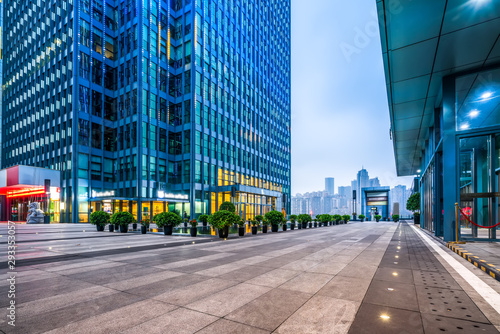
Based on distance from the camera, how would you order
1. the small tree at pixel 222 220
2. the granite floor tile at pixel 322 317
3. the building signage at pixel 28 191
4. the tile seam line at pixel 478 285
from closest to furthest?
1. the granite floor tile at pixel 322 317
2. the tile seam line at pixel 478 285
3. the small tree at pixel 222 220
4. the building signage at pixel 28 191

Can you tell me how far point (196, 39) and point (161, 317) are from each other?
1894 inches

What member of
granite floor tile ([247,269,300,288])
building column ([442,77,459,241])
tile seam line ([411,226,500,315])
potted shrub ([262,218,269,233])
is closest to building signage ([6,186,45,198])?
potted shrub ([262,218,269,233])

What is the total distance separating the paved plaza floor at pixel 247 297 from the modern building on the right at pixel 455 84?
6708mm

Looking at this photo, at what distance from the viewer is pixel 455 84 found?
1415 cm

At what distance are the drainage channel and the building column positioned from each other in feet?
24.6

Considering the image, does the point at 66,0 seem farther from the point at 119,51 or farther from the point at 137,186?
the point at 137,186

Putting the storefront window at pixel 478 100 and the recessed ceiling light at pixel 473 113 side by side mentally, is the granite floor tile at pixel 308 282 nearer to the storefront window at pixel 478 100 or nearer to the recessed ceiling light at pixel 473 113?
the storefront window at pixel 478 100

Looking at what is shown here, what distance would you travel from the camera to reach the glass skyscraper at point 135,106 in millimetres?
41094

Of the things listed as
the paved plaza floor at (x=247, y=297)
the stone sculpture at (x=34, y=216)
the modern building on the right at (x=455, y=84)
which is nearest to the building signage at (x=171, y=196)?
the stone sculpture at (x=34, y=216)

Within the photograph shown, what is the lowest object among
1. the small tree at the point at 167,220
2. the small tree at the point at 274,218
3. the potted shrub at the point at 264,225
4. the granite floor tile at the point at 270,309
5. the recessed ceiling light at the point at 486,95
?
the potted shrub at the point at 264,225

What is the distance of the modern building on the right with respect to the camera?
32.3 feet

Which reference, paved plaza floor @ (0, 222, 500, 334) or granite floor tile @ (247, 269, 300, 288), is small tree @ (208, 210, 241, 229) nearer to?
paved plaza floor @ (0, 222, 500, 334)

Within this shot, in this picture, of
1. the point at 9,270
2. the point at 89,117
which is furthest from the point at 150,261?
the point at 89,117

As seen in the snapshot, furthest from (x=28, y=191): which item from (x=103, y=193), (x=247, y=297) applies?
(x=247, y=297)
